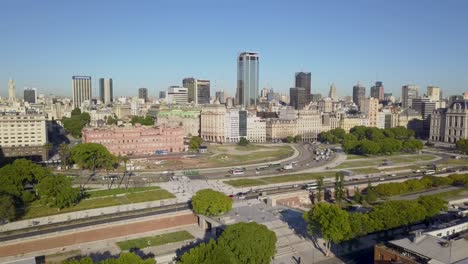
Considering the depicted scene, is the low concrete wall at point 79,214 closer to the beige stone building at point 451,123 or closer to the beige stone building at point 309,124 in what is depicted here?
the beige stone building at point 309,124

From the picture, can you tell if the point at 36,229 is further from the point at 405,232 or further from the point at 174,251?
the point at 405,232

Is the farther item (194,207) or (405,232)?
(194,207)

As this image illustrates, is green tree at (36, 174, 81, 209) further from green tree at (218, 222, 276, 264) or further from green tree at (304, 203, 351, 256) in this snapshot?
green tree at (304, 203, 351, 256)

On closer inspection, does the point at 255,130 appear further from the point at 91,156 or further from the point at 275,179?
the point at 91,156

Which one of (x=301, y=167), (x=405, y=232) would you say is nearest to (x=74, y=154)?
(x=301, y=167)

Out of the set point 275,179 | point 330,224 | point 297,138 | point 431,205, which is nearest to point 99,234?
point 330,224

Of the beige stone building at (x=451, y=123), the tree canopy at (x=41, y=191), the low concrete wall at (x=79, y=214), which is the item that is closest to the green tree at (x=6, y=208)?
the tree canopy at (x=41, y=191)
